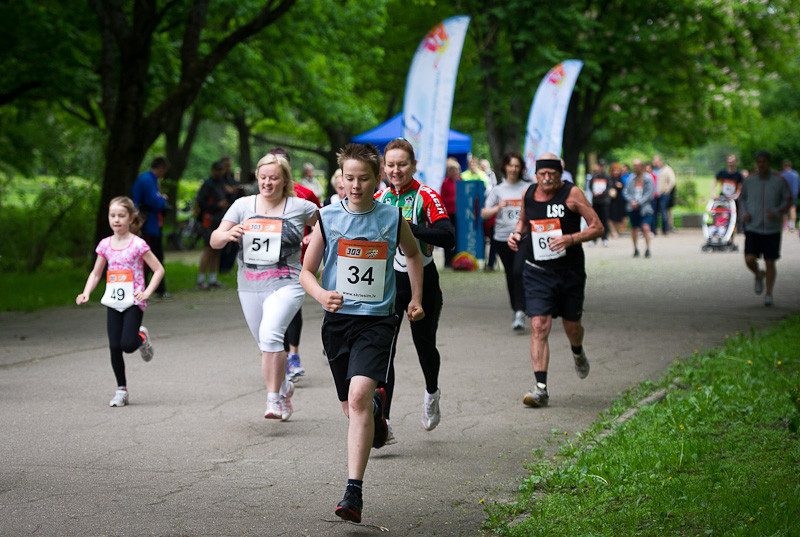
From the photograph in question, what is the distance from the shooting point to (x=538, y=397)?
743cm

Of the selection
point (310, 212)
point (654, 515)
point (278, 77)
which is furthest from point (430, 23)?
point (654, 515)

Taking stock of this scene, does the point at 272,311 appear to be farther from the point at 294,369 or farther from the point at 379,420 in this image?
the point at 294,369

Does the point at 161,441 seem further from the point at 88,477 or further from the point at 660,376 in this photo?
the point at 660,376

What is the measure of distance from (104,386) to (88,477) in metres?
2.97

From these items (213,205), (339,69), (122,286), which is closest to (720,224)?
(339,69)

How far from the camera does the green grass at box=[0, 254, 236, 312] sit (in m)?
14.4

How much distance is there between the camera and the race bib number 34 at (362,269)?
507 cm

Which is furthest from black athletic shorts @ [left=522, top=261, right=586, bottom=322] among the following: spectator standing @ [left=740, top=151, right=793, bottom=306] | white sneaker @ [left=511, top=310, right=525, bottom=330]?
spectator standing @ [left=740, top=151, right=793, bottom=306]

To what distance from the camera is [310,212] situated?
Result: 7.09 meters

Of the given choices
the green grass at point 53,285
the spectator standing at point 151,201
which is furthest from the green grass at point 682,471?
the green grass at point 53,285

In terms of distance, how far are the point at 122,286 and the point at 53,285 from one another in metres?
9.37

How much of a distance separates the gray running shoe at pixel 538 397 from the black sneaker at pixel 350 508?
3028 millimetres

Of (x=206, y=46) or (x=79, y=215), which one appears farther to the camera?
(x=206, y=46)

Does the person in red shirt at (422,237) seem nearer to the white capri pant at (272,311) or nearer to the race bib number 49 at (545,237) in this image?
the white capri pant at (272,311)
